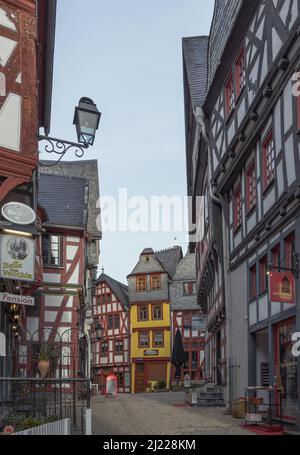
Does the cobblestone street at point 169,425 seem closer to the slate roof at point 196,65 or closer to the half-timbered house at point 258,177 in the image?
the half-timbered house at point 258,177

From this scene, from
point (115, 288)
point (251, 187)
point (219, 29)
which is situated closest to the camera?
point (251, 187)

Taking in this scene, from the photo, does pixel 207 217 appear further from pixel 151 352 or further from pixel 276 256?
pixel 151 352

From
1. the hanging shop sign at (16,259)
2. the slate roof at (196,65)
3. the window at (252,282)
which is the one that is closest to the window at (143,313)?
the slate roof at (196,65)

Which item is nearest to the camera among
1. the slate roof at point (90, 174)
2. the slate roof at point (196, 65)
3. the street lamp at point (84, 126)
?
the street lamp at point (84, 126)

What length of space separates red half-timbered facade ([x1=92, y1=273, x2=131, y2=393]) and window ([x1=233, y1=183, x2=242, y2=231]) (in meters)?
33.5

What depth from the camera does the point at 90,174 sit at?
43781mm

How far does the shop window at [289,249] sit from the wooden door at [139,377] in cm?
3813

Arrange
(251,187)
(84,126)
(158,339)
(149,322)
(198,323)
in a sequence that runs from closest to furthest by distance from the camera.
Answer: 1. (84,126)
2. (251,187)
3. (198,323)
4. (158,339)
5. (149,322)

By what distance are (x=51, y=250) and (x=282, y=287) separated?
55.8 feet

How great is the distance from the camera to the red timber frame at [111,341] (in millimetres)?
51594

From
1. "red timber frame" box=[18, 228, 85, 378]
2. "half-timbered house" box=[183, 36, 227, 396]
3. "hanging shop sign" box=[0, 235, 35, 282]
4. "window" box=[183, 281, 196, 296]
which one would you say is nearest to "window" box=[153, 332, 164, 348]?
"window" box=[183, 281, 196, 296]

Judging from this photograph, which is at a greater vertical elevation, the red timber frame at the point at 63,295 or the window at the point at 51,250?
the window at the point at 51,250

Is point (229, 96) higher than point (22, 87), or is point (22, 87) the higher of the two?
point (229, 96)

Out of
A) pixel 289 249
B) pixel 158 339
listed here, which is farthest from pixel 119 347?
pixel 289 249
